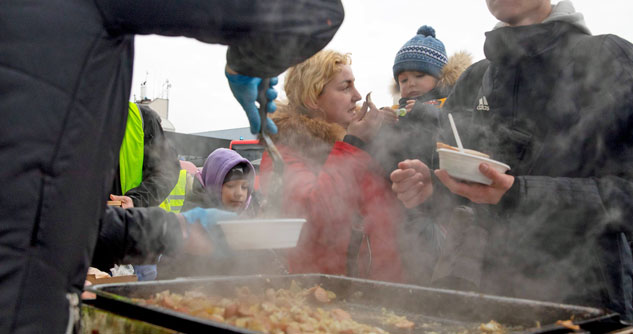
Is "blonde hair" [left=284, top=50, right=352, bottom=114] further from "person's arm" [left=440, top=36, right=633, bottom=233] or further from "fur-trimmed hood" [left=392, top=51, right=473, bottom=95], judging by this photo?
"person's arm" [left=440, top=36, right=633, bottom=233]

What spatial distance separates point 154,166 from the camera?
11.3ft

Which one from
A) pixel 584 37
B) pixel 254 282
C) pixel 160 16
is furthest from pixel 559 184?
pixel 160 16

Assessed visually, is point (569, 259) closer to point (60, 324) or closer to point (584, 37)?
point (584, 37)

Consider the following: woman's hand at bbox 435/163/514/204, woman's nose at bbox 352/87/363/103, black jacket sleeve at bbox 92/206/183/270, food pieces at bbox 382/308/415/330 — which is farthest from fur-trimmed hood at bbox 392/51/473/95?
black jacket sleeve at bbox 92/206/183/270

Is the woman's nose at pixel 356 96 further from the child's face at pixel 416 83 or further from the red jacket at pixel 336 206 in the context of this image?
the child's face at pixel 416 83

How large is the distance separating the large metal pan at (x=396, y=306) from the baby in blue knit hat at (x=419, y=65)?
1945 mm

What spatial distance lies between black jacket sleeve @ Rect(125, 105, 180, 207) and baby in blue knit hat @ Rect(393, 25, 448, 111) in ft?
6.00

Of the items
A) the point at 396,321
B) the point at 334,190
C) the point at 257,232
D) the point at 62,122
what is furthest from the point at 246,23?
the point at 334,190

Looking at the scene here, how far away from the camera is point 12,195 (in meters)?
0.84

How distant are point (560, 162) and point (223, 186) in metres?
2.56

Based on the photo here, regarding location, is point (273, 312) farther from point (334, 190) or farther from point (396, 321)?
point (334, 190)

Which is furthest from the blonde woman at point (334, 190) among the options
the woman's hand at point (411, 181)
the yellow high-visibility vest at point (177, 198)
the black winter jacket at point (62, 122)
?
the yellow high-visibility vest at point (177, 198)

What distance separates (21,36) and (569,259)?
6.13 feet

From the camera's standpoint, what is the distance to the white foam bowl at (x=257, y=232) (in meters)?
1.38
